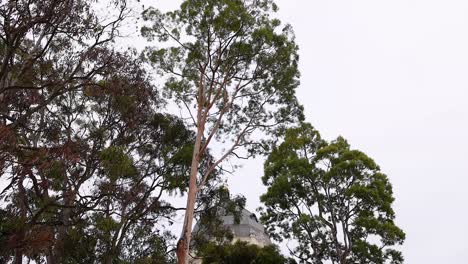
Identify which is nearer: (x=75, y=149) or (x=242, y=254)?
(x=75, y=149)

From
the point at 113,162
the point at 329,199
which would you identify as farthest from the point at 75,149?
the point at 329,199

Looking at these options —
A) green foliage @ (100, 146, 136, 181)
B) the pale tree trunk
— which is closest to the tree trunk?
the pale tree trunk

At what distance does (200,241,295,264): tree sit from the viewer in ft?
55.5

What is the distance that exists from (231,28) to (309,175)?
250 inches

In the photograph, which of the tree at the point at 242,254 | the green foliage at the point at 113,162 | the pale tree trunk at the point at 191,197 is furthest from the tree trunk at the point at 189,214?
the tree at the point at 242,254

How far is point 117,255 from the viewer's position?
13.9 metres

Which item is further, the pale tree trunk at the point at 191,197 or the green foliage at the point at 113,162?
the pale tree trunk at the point at 191,197

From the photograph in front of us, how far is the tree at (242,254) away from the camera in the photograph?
16920 millimetres

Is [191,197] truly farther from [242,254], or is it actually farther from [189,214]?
[242,254]

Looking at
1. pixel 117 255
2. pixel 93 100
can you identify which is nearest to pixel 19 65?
pixel 93 100

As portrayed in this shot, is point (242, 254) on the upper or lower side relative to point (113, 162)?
lower

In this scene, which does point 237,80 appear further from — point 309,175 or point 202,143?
point 309,175

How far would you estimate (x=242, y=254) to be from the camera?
18.3 meters

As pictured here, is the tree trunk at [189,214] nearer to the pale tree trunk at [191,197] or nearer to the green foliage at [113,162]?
the pale tree trunk at [191,197]
